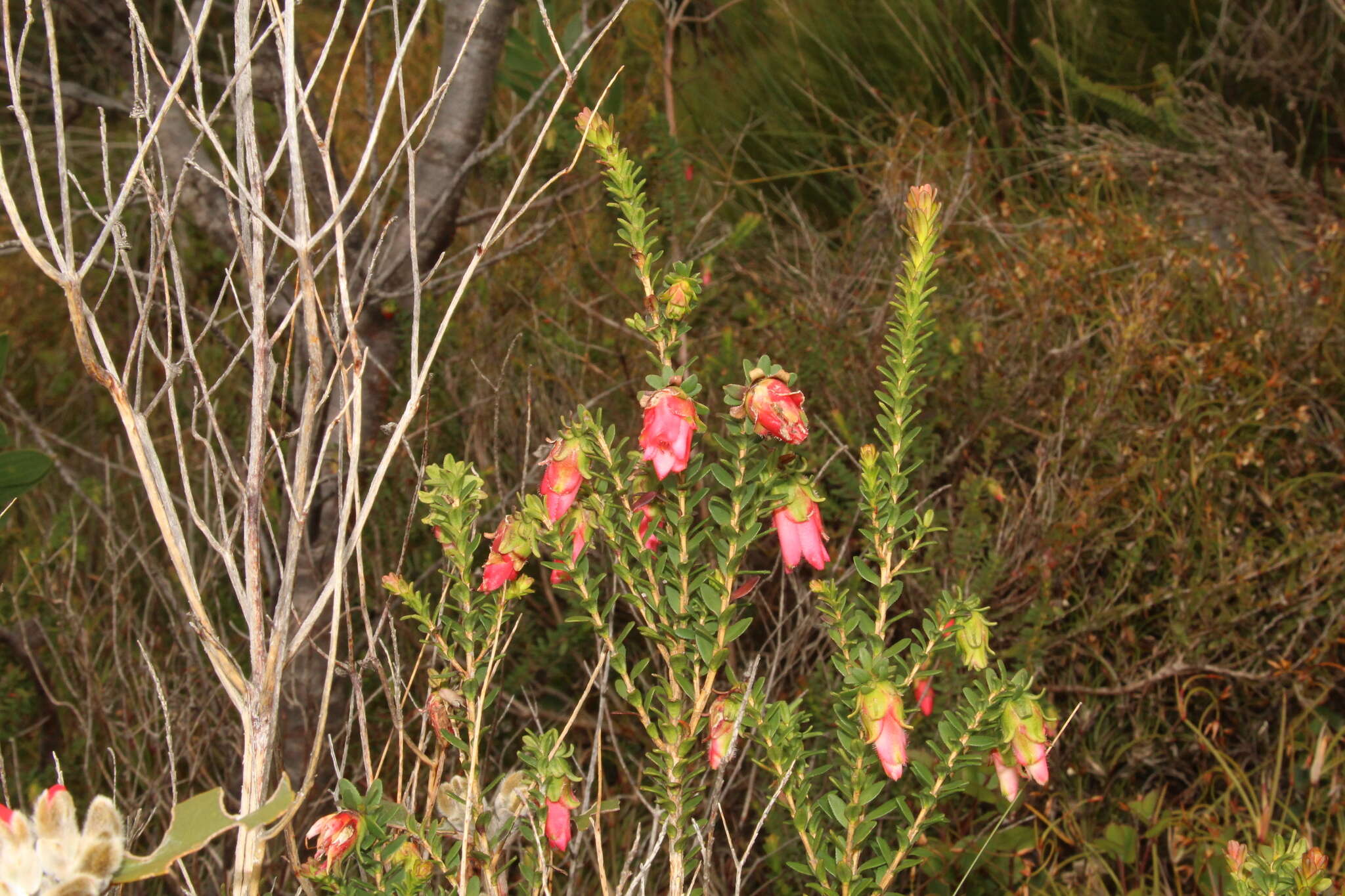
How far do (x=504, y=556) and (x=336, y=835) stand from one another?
0.86ft

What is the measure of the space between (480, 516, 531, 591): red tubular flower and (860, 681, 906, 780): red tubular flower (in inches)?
12.4

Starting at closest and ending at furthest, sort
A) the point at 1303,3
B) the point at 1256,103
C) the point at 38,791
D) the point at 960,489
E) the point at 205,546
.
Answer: the point at 38,791
the point at 960,489
the point at 205,546
the point at 1303,3
the point at 1256,103

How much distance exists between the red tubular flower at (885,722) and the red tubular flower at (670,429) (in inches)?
9.3

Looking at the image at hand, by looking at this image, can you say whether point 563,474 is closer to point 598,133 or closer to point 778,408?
point 778,408

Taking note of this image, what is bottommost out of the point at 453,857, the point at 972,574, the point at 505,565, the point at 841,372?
the point at 972,574

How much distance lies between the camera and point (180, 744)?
189 cm

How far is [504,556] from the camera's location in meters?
1.04

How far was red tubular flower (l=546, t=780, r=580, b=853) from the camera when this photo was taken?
102 cm

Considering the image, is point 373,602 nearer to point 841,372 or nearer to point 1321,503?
point 841,372

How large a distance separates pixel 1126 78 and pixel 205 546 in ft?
9.10

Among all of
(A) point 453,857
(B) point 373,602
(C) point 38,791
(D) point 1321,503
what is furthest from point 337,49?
(A) point 453,857

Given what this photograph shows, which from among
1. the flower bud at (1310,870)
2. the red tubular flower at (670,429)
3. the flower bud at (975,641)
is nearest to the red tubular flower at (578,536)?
the red tubular flower at (670,429)

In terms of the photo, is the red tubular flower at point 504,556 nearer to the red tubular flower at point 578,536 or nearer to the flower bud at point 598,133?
the red tubular flower at point 578,536

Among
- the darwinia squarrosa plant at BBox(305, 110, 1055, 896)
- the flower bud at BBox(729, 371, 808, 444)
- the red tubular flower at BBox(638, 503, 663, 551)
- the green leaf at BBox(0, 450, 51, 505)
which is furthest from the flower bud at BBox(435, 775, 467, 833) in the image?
the green leaf at BBox(0, 450, 51, 505)
